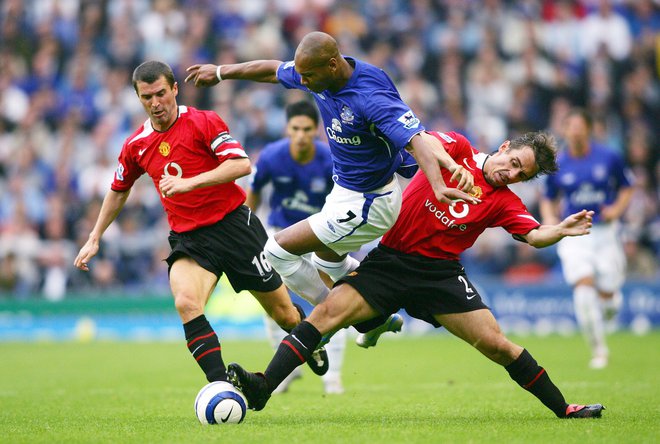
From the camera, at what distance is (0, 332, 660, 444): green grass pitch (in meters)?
6.45

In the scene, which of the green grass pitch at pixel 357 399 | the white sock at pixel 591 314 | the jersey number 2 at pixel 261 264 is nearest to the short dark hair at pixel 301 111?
the jersey number 2 at pixel 261 264

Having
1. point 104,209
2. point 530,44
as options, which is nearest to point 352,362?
point 104,209

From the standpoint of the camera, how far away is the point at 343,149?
24.1ft

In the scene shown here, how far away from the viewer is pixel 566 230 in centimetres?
682

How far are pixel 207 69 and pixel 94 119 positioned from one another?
14.9 meters

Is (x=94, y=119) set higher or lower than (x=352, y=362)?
higher

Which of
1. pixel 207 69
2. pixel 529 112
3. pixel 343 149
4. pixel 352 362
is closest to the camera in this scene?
pixel 343 149

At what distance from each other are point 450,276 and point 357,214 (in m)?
0.82

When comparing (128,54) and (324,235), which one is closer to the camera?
(324,235)

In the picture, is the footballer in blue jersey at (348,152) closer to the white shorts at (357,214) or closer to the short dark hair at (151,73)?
the white shorts at (357,214)

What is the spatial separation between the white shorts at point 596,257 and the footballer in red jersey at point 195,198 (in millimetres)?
5846

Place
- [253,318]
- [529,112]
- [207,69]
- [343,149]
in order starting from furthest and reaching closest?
[529,112]
[253,318]
[207,69]
[343,149]

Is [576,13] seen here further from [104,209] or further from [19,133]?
[104,209]

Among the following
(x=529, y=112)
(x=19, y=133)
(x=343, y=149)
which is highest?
(x=343, y=149)
